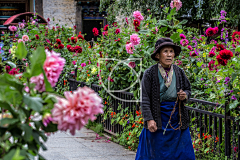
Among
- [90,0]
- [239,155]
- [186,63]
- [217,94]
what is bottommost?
[239,155]

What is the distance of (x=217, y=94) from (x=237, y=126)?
1.76 feet

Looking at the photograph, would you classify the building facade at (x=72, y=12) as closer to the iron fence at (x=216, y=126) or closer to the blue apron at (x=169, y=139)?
the iron fence at (x=216, y=126)

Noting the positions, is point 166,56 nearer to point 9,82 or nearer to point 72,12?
point 9,82

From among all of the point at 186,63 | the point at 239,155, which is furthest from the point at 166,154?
the point at 186,63

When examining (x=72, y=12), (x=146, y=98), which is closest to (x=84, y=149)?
(x=146, y=98)

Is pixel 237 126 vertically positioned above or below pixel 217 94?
below

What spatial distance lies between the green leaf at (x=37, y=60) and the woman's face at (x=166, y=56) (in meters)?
2.46

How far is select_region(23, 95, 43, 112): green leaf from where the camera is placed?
1.23m

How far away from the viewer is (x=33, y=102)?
125 cm

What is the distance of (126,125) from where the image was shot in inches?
235

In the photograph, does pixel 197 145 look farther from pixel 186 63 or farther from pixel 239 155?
pixel 186 63

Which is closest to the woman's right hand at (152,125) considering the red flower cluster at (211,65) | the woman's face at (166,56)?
the woman's face at (166,56)

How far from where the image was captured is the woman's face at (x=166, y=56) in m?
3.61

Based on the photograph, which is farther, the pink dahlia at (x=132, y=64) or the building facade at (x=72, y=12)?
the building facade at (x=72, y=12)
